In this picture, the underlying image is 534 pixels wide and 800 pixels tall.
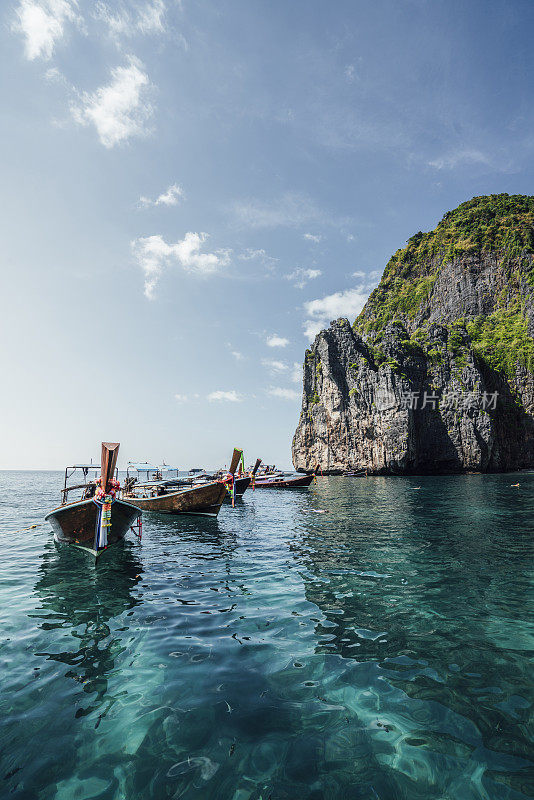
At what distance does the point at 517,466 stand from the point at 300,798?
89.1 m

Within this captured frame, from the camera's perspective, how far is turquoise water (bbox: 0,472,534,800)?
3.85 metres

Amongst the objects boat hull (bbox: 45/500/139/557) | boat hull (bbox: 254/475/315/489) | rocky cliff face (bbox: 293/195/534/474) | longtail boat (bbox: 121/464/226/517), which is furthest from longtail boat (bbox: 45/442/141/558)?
rocky cliff face (bbox: 293/195/534/474)

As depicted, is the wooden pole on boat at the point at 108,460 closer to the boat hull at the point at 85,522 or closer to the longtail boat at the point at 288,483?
the boat hull at the point at 85,522

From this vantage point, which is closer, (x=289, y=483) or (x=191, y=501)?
(x=191, y=501)

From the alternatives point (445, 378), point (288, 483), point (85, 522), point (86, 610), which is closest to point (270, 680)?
point (86, 610)

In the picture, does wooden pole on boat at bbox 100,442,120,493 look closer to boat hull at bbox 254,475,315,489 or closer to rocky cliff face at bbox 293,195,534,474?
boat hull at bbox 254,475,315,489

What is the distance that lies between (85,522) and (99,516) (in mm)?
1232

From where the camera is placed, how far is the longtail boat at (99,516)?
1261 centimetres

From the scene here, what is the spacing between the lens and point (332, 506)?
2934cm

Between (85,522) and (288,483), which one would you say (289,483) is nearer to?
(288,483)

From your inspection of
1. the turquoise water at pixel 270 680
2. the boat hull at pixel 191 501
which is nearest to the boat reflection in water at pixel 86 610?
the turquoise water at pixel 270 680

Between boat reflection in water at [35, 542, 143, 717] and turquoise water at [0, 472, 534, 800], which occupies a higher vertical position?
turquoise water at [0, 472, 534, 800]

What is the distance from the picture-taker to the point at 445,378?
246ft

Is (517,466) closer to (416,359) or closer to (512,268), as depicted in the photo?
(416,359)
